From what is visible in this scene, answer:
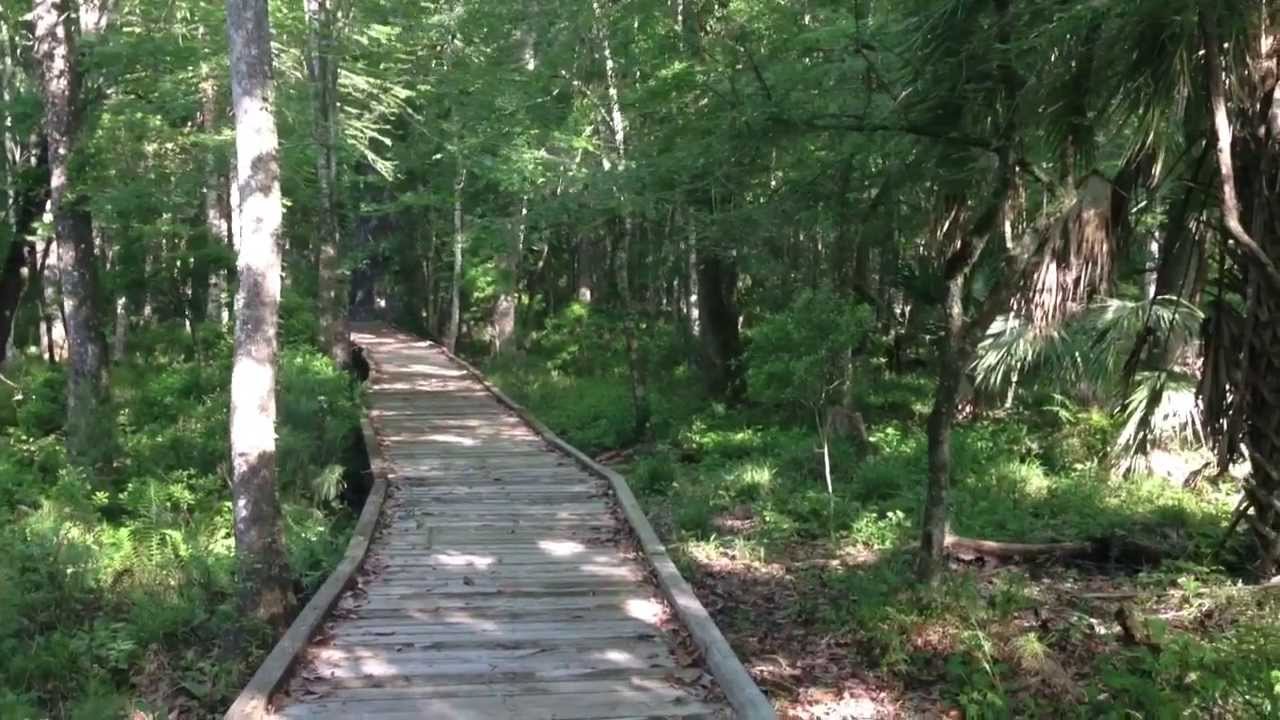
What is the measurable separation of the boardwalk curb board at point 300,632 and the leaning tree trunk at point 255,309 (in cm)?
55

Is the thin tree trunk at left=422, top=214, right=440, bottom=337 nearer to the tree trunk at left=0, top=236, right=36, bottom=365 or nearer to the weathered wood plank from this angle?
the tree trunk at left=0, top=236, right=36, bottom=365

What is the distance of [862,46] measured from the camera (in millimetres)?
7086

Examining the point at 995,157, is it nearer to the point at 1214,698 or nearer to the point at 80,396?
the point at 1214,698

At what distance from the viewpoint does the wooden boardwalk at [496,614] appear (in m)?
5.51

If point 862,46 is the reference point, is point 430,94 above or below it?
above

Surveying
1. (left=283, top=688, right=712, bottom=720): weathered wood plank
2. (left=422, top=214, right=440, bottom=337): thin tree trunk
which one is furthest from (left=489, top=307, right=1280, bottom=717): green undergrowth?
(left=422, top=214, right=440, bottom=337): thin tree trunk

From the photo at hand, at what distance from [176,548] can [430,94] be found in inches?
583

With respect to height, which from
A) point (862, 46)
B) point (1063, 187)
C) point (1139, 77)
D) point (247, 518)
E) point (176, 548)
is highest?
point (862, 46)

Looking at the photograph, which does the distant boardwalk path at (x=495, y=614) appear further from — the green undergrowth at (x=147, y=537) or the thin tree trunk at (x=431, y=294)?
the thin tree trunk at (x=431, y=294)

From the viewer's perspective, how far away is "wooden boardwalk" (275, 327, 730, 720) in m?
5.51

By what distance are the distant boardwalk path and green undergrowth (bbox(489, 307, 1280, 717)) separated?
1.00m

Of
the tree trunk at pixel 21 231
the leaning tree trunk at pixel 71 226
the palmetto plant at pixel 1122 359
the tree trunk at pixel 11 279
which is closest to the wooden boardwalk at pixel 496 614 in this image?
the palmetto plant at pixel 1122 359

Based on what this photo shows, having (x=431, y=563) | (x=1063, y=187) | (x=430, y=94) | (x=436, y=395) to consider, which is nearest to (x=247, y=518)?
(x=431, y=563)

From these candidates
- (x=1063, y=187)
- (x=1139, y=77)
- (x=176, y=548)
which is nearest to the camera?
(x=1139, y=77)
